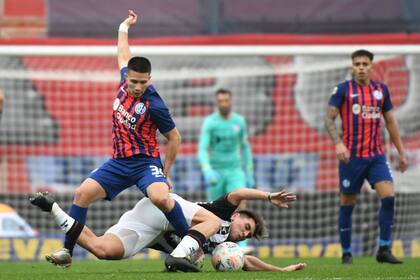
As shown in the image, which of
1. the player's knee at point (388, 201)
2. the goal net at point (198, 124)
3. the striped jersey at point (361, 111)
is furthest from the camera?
the goal net at point (198, 124)

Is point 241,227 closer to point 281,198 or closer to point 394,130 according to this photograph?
point 281,198

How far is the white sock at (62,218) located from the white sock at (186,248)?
0.94 meters

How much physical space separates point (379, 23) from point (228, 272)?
7.29 m

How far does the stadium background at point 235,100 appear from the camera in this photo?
14742 millimetres

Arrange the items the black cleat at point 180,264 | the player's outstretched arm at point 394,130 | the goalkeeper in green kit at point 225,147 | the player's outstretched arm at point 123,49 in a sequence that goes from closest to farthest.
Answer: the black cleat at point 180,264
the player's outstretched arm at point 123,49
the player's outstretched arm at point 394,130
the goalkeeper in green kit at point 225,147

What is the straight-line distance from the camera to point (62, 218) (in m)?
8.59

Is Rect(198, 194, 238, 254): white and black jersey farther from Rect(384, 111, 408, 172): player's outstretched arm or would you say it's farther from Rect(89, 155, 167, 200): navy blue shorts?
Rect(384, 111, 408, 172): player's outstretched arm

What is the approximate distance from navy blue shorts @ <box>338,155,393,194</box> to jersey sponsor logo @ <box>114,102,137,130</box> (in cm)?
274

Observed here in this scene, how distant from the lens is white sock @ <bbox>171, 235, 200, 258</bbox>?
27.4ft

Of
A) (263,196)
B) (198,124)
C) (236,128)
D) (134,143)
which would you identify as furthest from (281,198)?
(198,124)

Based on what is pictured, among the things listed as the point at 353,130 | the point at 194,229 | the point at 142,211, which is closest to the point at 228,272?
the point at 194,229

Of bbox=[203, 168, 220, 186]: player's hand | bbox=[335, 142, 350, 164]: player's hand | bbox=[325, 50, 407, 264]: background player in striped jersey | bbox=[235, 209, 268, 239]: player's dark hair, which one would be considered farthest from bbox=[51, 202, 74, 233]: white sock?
bbox=[203, 168, 220, 186]: player's hand

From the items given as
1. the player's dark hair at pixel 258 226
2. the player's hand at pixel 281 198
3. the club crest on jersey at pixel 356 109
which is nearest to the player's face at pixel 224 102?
the club crest on jersey at pixel 356 109

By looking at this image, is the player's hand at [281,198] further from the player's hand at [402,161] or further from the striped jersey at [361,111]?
the player's hand at [402,161]
